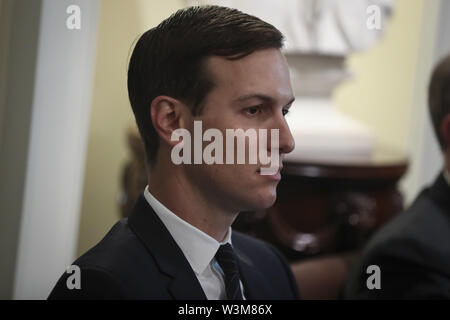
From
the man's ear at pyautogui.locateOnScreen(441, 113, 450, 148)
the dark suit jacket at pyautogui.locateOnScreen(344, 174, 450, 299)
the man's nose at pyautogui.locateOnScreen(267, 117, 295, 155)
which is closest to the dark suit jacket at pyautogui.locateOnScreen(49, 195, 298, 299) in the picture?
the man's nose at pyautogui.locateOnScreen(267, 117, 295, 155)

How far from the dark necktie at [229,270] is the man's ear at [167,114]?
12 cm

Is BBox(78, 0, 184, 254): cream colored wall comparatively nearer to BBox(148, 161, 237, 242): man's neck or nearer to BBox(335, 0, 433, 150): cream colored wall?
BBox(148, 161, 237, 242): man's neck

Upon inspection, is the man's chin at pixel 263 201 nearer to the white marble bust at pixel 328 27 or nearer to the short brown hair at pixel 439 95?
the white marble bust at pixel 328 27

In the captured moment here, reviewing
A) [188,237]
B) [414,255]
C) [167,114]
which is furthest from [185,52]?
[414,255]

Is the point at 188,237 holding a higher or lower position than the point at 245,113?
lower

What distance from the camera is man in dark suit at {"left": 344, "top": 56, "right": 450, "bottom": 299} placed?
784mm

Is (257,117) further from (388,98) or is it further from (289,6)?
(388,98)

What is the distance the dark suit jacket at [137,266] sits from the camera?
477mm

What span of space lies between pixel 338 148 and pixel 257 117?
589mm

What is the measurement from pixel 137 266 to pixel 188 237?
0.16 feet

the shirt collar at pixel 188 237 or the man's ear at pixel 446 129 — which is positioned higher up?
the man's ear at pixel 446 129

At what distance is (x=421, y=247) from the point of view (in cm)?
84

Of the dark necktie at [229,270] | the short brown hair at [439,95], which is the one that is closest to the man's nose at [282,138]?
the dark necktie at [229,270]

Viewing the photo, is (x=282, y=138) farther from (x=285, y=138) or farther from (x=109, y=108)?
(x=109, y=108)
